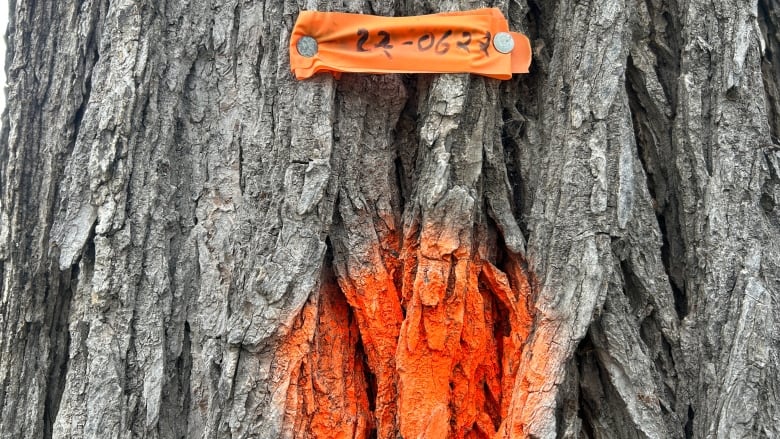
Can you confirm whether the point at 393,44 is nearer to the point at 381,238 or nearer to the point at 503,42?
the point at 503,42

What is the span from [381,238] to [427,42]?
2.17ft

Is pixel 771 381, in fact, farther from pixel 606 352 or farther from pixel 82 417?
pixel 82 417

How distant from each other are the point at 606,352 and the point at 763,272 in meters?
0.58

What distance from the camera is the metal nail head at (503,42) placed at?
6.81 ft

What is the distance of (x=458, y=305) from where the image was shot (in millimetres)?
1990

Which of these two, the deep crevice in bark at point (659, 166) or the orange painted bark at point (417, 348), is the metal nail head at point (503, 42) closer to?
the deep crevice in bark at point (659, 166)

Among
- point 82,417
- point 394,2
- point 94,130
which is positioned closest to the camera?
point 82,417

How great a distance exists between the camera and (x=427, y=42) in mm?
2061

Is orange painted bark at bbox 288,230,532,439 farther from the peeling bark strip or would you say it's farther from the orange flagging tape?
the orange flagging tape

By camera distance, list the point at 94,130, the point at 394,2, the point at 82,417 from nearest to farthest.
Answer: the point at 82,417
the point at 94,130
the point at 394,2

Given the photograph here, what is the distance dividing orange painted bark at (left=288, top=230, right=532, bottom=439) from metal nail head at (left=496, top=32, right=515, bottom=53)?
64 cm

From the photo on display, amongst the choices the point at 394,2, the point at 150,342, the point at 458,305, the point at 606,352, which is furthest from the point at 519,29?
the point at 150,342

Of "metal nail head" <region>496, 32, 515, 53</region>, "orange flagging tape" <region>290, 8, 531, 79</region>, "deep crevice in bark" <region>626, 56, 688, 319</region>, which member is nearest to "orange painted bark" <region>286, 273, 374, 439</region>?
"orange flagging tape" <region>290, 8, 531, 79</region>

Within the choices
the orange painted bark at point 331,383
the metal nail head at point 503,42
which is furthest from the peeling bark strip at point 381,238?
the metal nail head at point 503,42
